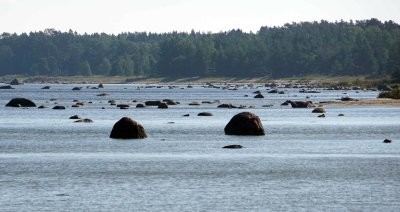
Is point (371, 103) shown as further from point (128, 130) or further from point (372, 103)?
point (128, 130)

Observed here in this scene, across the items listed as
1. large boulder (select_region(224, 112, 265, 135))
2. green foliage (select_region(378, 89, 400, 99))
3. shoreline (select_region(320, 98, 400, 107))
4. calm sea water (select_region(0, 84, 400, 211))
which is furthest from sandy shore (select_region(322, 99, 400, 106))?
large boulder (select_region(224, 112, 265, 135))

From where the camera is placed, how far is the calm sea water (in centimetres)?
4419

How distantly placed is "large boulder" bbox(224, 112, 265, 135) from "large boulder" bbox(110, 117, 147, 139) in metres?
7.30

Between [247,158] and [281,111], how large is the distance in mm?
67904

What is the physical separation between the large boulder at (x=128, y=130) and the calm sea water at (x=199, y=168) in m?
1.12

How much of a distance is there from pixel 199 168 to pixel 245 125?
22914 millimetres

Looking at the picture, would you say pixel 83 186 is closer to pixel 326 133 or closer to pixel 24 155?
pixel 24 155

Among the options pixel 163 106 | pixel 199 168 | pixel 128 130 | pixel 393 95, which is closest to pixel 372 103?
pixel 393 95

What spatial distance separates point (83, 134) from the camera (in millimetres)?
89938

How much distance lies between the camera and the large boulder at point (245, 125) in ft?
263

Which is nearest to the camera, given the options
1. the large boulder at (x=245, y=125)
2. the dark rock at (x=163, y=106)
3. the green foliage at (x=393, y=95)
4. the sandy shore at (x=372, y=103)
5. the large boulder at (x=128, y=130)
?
the large boulder at (x=128, y=130)

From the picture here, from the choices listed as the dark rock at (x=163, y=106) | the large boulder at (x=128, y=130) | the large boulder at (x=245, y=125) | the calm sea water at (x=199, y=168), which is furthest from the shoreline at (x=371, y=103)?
the large boulder at (x=128, y=130)

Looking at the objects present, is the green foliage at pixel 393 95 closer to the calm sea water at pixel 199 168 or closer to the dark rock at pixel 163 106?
the dark rock at pixel 163 106

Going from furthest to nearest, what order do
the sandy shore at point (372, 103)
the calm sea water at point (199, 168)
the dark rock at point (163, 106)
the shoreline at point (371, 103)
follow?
the sandy shore at point (372, 103)
the shoreline at point (371, 103)
the dark rock at point (163, 106)
the calm sea water at point (199, 168)
